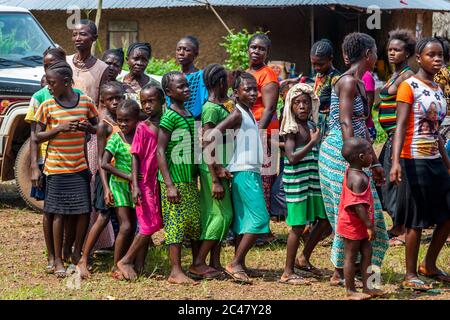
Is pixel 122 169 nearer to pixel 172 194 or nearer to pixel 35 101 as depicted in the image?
pixel 172 194

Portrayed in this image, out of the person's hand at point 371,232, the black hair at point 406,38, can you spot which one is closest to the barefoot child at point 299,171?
the person's hand at point 371,232

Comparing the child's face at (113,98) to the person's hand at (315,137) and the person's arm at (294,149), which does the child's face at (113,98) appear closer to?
the person's arm at (294,149)

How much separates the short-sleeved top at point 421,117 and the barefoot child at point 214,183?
1.22 metres

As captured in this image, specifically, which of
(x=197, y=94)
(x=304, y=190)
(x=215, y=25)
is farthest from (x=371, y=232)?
(x=215, y=25)

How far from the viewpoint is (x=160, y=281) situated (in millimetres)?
6098

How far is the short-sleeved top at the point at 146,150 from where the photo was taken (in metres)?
5.98

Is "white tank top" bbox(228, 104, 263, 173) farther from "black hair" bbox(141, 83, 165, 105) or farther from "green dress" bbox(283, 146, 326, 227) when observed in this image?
"black hair" bbox(141, 83, 165, 105)

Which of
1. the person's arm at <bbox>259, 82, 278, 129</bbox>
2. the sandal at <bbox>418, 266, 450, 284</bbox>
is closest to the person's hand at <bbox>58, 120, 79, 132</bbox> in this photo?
the person's arm at <bbox>259, 82, 278, 129</bbox>

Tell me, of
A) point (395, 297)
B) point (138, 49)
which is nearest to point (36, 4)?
point (138, 49)

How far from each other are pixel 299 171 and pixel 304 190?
0.14 metres

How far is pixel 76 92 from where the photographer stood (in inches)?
247

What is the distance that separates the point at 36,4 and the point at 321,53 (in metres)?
11.9

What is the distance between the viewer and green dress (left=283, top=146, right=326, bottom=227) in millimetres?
6098

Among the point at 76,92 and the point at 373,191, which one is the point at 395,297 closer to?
the point at 373,191
